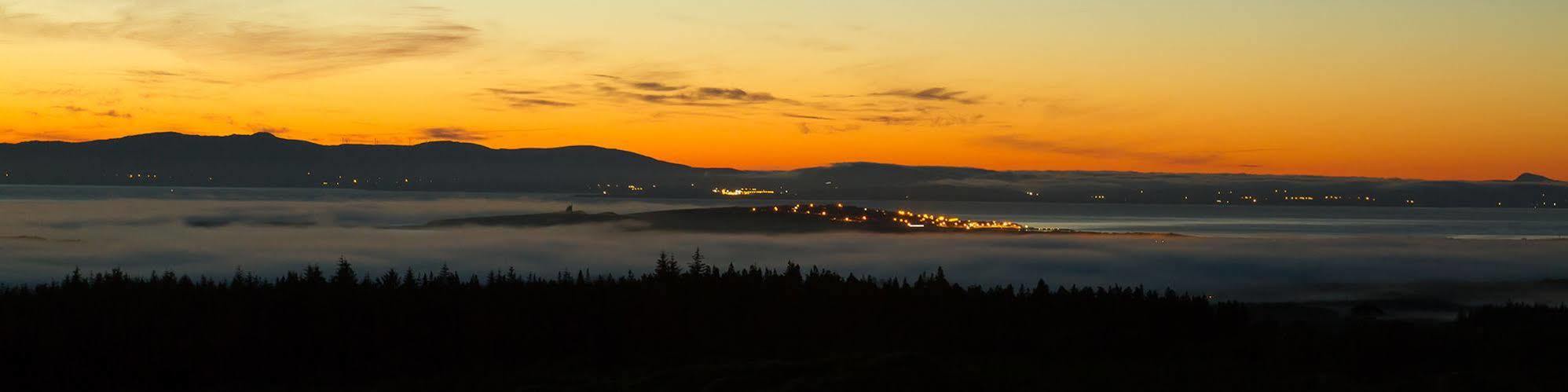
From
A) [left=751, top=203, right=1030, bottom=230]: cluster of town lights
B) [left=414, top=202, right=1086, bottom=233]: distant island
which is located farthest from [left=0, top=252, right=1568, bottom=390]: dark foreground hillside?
[left=751, top=203, right=1030, bottom=230]: cluster of town lights

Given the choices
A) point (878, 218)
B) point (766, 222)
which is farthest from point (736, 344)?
point (878, 218)

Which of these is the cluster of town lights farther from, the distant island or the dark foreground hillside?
the dark foreground hillside

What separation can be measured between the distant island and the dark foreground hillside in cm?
10628

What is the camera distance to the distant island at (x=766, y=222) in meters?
146

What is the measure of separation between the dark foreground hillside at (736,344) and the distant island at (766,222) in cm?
10628

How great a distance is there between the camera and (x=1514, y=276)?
74.3m

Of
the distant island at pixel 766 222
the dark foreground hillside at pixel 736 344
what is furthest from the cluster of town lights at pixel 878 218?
the dark foreground hillside at pixel 736 344

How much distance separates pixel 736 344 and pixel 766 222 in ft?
402

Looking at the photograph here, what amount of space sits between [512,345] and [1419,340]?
18.2m

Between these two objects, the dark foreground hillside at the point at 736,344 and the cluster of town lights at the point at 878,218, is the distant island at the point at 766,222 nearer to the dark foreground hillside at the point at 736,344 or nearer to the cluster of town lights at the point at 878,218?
the cluster of town lights at the point at 878,218

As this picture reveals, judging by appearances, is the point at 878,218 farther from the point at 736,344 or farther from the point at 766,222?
the point at 736,344

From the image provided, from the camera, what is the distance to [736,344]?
29203mm

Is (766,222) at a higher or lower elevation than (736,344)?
higher

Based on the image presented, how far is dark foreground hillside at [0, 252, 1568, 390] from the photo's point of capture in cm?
2278
